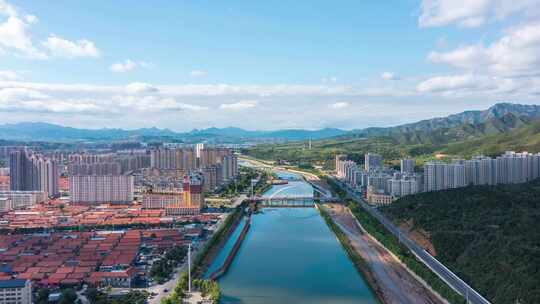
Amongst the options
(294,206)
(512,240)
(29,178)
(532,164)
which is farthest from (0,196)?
(532,164)

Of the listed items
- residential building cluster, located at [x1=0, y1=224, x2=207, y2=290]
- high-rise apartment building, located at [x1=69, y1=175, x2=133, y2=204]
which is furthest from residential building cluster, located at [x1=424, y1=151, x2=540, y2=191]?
high-rise apartment building, located at [x1=69, y1=175, x2=133, y2=204]

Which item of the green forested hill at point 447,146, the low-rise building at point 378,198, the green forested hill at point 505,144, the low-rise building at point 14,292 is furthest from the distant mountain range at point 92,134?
the low-rise building at point 14,292

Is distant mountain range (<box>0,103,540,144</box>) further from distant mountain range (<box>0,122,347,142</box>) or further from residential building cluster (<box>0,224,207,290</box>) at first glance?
residential building cluster (<box>0,224,207,290</box>)

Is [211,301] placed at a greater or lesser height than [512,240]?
lesser

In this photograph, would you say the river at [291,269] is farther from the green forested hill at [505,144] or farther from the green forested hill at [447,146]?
the green forested hill at [447,146]

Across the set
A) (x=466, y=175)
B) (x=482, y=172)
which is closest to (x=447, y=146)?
(x=482, y=172)

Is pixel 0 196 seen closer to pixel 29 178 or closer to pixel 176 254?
pixel 29 178
